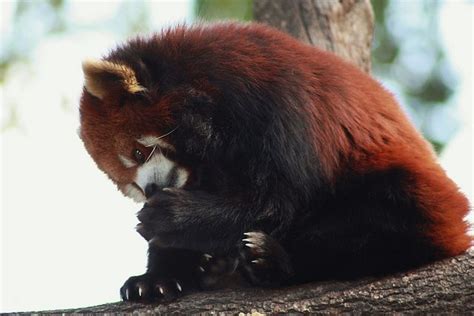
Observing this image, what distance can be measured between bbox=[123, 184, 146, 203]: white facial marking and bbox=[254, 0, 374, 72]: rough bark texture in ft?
6.31

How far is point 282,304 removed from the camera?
13.0 ft

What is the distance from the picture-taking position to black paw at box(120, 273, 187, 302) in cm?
418

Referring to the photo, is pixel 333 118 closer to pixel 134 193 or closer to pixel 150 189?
pixel 150 189

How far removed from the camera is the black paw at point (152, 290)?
4.18 meters

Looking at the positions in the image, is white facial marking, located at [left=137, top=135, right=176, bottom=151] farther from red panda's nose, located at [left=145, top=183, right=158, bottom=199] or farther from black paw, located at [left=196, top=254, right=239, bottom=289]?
black paw, located at [left=196, top=254, right=239, bottom=289]

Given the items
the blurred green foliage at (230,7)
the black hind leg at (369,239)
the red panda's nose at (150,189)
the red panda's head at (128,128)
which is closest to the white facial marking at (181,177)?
the red panda's head at (128,128)

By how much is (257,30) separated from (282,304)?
1660 mm

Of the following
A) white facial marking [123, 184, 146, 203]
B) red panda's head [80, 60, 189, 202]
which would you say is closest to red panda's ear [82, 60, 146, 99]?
red panda's head [80, 60, 189, 202]

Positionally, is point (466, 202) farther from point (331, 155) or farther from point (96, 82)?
point (96, 82)

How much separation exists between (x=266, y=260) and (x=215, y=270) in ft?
1.28

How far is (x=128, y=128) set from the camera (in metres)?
4.77

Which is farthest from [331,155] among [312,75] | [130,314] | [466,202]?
[130,314]

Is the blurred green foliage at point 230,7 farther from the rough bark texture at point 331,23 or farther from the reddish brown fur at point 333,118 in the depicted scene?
the reddish brown fur at point 333,118

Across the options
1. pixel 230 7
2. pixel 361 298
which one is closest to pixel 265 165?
pixel 361 298
